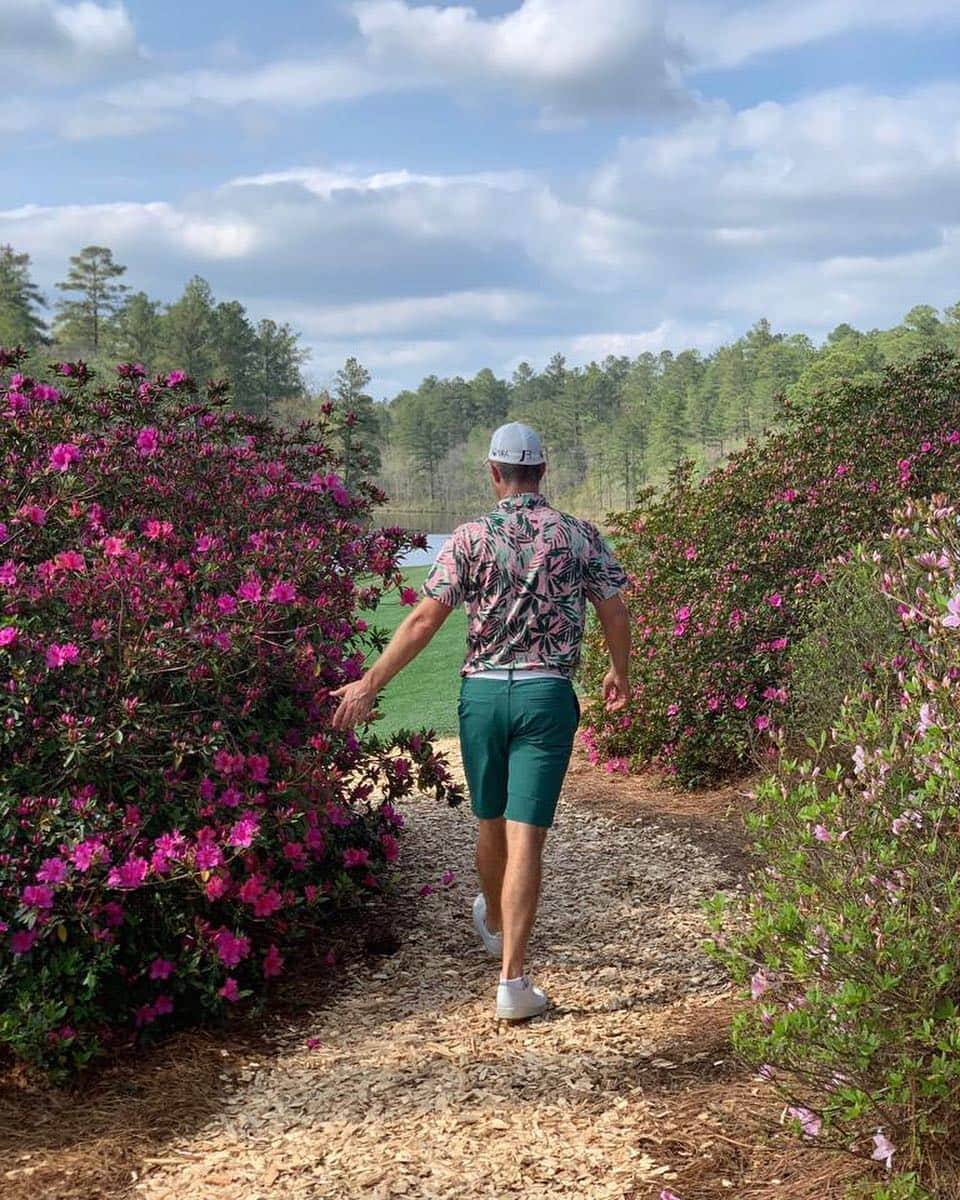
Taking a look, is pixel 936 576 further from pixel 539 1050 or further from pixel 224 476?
pixel 224 476

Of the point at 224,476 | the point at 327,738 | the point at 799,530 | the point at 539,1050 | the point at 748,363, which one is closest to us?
the point at 539,1050

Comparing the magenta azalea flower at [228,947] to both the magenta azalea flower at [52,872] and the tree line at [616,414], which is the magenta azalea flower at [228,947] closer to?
the magenta azalea flower at [52,872]

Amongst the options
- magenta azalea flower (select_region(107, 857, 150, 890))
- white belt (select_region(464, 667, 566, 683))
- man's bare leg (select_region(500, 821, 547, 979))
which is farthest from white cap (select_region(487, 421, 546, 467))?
magenta azalea flower (select_region(107, 857, 150, 890))

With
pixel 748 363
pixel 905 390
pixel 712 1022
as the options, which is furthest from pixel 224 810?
pixel 748 363

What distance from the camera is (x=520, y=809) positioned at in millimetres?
3785

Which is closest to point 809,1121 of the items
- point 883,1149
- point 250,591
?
point 883,1149

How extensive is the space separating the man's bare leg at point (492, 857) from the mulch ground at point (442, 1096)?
12.4 inches

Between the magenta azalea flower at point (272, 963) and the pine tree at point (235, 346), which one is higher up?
the pine tree at point (235, 346)

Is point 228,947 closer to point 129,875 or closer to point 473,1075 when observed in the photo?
point 129,875

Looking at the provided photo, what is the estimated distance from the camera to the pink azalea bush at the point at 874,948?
2500mm

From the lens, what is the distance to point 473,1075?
3535 millimetres

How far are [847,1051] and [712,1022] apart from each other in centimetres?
148

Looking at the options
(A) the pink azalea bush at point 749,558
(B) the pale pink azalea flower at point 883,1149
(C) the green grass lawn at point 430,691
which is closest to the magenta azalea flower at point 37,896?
(B) the pale pink azalea flower at point 883,1149

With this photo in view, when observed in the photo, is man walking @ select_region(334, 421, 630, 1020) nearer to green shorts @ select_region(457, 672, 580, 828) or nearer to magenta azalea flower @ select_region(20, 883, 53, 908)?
green shorts @ select_region(457, 672, 580, 828)
